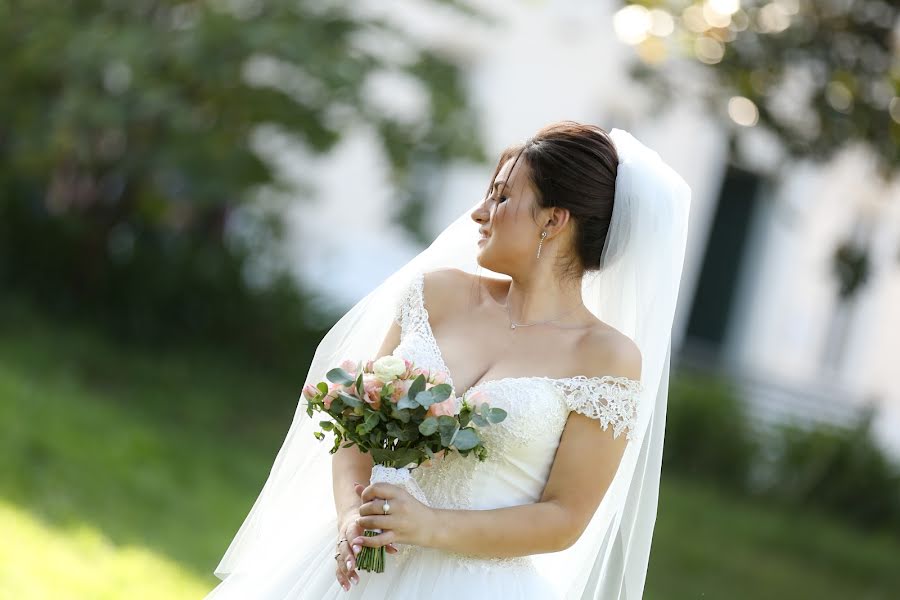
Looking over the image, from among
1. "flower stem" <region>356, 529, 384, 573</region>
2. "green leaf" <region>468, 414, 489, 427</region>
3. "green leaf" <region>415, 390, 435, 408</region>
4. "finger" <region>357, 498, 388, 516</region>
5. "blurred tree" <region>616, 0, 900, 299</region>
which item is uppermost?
"blurred tree" <region>616, 0, 900, 299</region>

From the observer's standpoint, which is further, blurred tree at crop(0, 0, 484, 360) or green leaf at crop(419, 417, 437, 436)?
blurred tree at crop(0, 0, 484, 360)

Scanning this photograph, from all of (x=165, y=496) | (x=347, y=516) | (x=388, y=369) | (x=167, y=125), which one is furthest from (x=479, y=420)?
(x=167, y=125)

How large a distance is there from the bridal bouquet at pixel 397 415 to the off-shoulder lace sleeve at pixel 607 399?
0.92 ft

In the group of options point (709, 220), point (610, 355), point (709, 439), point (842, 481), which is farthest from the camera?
point (709, 220)

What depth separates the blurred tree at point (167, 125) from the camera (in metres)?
8.65

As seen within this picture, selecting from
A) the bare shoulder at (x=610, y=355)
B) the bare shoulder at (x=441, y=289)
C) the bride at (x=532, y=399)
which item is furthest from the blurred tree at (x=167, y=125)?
the bare shoulder at (x=610, y=355)

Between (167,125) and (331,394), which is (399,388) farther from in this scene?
(167,125)

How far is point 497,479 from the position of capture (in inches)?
119

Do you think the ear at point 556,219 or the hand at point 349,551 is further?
the ear at point 556,219

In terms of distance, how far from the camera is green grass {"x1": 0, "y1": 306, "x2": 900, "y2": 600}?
6.08 metres

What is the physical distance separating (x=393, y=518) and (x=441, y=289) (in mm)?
780

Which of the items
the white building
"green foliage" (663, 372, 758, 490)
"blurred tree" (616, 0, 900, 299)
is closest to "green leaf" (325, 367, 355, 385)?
"blurred tree" (616, 0, 900, 299)

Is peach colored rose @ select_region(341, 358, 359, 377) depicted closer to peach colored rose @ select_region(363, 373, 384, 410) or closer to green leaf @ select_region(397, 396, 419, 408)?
peach colored rose @ select_region(363, 373, 384, 410)

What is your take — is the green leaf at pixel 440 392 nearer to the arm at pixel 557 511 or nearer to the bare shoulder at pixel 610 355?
the arm at pixel 557 511
